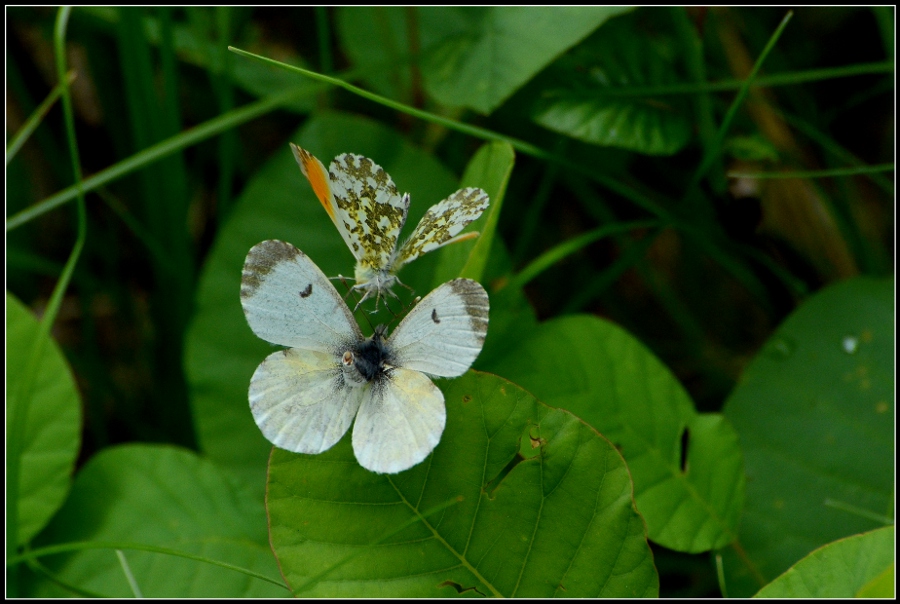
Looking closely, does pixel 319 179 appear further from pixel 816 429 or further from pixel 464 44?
pixel 816 429

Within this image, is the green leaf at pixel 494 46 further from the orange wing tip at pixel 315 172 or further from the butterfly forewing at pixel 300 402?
the butterfly forewing at pixel 300 402

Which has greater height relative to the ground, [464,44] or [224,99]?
[464,44]

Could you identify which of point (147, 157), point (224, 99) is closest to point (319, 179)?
point (147, 157)

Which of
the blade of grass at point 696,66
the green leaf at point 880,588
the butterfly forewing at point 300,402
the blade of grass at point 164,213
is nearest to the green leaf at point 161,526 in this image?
the blade of grass at point 164,213

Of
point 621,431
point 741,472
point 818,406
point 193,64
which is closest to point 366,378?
point 621,431

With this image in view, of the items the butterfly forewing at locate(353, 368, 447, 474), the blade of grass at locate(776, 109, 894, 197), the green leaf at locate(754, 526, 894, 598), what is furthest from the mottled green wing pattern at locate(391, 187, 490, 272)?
the blade of grass at locate(776, 109, 894, 197)

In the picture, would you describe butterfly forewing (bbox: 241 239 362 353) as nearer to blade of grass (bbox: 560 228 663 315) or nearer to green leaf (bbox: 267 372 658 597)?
green leaf (bbox: 267 372 658 597)
